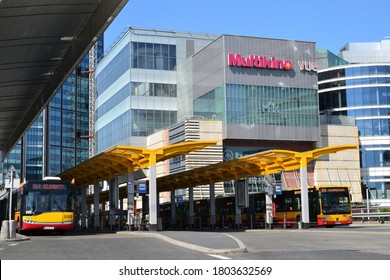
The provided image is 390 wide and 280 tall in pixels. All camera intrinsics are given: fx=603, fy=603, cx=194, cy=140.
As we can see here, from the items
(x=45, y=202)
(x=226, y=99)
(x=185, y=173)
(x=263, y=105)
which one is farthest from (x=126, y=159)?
(x=263, y=105)

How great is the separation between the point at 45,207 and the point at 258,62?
44539 millimetres

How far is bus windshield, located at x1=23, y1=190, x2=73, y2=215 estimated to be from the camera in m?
30.1

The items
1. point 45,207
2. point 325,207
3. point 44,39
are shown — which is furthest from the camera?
point 325,207

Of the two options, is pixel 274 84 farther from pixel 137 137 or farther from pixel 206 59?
pixel 137 137

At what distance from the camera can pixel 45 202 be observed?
30250 mm

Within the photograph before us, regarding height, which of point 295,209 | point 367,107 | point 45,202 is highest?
point 367,107

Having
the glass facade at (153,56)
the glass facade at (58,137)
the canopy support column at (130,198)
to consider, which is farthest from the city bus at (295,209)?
the glass facade at (58,137)

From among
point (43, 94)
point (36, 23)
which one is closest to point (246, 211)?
point (43, 94)

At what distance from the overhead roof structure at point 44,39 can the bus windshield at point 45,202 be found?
4773mm

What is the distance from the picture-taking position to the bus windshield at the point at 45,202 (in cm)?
3008

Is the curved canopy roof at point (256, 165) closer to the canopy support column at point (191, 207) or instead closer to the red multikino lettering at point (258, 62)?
the canopy support column at point (191, 207)

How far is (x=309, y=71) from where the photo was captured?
238 feet

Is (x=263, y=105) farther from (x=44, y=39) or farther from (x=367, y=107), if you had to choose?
(x=44, y=39)

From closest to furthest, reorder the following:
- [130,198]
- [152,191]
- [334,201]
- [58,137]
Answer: [152,191] → [130,198] → [334,201] → [58,137]
